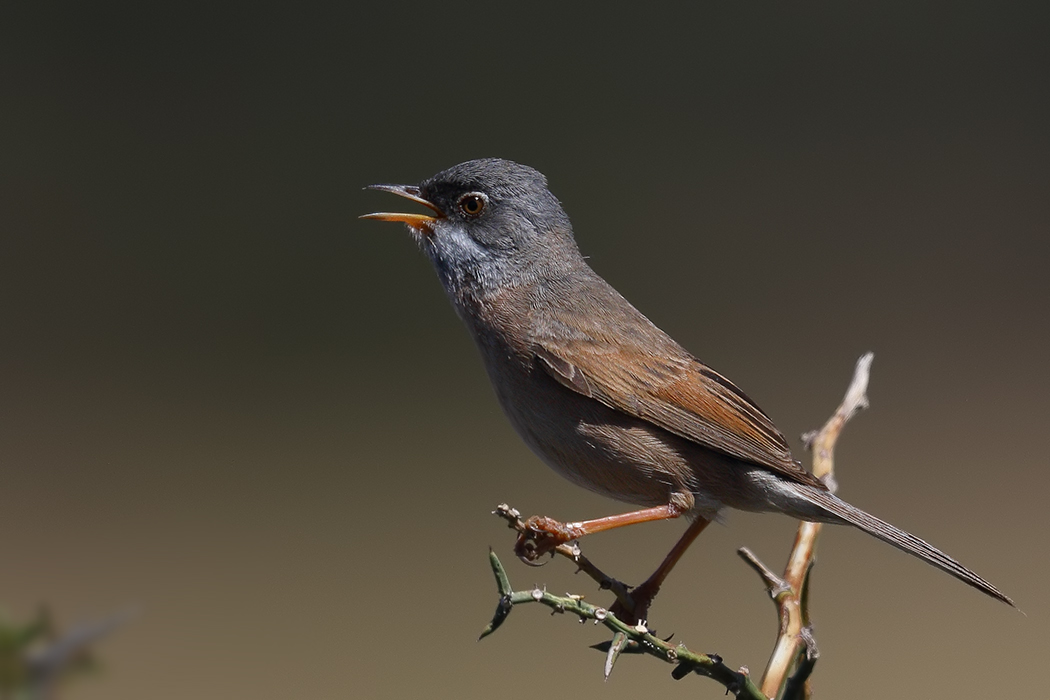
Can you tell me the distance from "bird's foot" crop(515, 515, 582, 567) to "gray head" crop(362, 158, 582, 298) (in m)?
0.91

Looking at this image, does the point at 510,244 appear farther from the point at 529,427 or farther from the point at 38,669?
the point at 38,669

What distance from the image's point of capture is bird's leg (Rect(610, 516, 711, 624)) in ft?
9.11

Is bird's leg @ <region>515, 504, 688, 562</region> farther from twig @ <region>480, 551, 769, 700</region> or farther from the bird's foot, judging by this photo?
twig @ <region>480, 551, 769, 700</region>

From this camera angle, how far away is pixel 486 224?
324 centimetres

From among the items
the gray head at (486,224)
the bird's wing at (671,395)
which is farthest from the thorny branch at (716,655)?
the gray head at (486,224)

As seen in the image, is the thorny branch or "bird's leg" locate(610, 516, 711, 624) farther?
"bird's leg" locate(610, 516, 711, 624)

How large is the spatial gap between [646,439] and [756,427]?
33 cm

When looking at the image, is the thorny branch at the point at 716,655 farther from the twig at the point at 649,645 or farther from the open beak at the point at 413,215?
the open beak at the point at 413,215

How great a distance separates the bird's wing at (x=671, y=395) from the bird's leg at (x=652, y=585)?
12.3 inches

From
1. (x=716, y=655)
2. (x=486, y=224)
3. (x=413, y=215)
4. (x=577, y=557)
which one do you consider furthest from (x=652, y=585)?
(x=413, y=215)

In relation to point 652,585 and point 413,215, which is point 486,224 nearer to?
point 413,215

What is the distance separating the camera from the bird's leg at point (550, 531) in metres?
2.56

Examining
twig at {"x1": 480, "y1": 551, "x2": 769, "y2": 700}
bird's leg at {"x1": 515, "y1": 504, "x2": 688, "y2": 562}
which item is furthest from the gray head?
Result: twig at {"x1": 480, "y1": 551, "x2": 769, "y2": 700}

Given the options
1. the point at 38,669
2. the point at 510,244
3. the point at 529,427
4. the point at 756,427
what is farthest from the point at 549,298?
the point at 38,669
